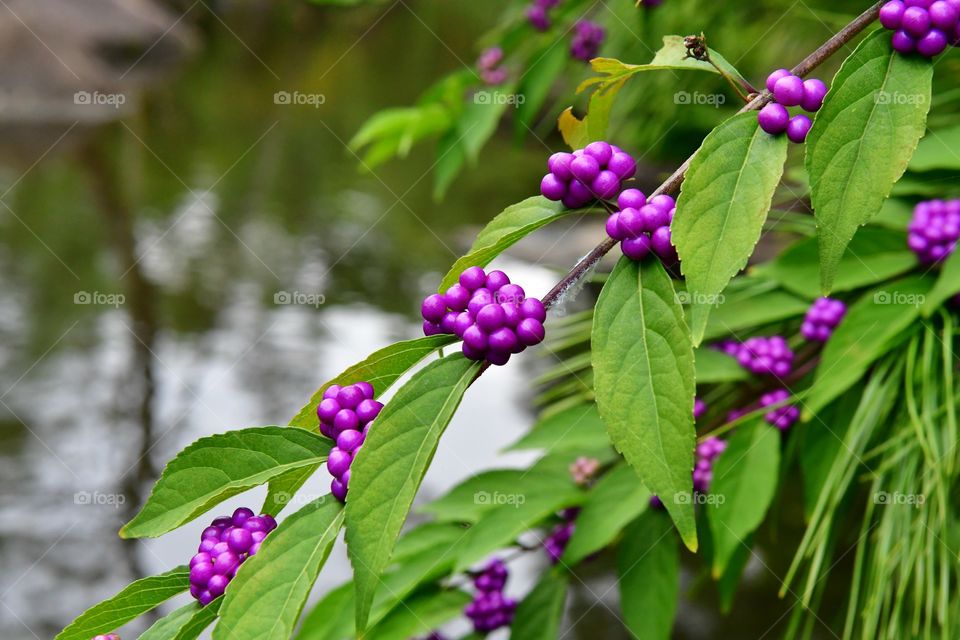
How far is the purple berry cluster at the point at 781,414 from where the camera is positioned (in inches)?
32.1

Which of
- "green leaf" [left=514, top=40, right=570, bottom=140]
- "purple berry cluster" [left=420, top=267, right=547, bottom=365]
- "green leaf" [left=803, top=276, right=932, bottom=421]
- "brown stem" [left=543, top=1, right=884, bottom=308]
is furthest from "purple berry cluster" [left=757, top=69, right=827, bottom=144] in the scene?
"green leaf" [left=514, top=40, right=570, bottom=140]

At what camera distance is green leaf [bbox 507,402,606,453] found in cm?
82

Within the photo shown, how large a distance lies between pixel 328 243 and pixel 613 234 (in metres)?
3.93

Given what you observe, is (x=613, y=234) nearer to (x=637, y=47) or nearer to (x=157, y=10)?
(x=637, y=47)

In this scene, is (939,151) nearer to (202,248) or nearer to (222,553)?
(222,553)

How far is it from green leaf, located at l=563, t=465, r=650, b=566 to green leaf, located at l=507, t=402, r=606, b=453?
0.04m

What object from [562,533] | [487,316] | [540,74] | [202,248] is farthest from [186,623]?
[202,248]

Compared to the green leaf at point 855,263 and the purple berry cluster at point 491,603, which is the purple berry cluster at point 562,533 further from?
the green leaf at point 855,263

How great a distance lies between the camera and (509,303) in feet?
1.27

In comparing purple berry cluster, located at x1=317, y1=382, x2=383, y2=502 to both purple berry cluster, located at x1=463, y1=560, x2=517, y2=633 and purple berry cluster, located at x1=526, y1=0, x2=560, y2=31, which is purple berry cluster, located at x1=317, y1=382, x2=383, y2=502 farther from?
purple berry cluster, located at x1=526, y1=0, x2=560, y2=31

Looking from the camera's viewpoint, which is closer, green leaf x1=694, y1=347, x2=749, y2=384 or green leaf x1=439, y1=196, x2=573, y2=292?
green leaf x1=439, y1=196, x2=573, y2=292

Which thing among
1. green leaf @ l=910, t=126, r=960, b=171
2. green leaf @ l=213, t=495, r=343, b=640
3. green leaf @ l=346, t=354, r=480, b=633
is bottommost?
green leaf @ l=213, t=495, r=343, b=640

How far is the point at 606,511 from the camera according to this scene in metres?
0.76

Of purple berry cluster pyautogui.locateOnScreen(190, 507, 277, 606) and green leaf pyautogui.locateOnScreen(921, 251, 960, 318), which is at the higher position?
green leaf pyautogui.locateOnScreen(921, 251, 960, 318)
